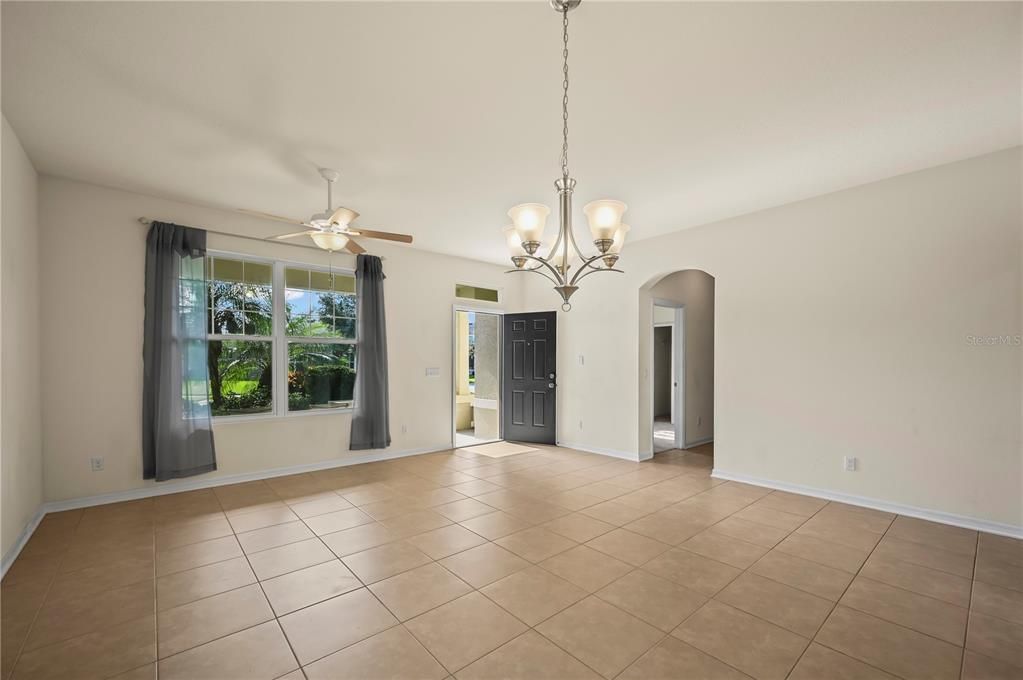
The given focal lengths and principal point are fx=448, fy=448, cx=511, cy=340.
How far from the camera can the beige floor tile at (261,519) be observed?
3529 mm

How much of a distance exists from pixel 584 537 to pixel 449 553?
1004 millimetres

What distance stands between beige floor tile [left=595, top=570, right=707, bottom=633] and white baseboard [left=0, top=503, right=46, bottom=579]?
365cm

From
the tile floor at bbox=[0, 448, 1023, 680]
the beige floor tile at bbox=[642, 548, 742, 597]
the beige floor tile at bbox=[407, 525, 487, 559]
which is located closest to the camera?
the tile floor at bbox=[0, 448, 1023, 680]

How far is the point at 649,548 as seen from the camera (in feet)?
10.3

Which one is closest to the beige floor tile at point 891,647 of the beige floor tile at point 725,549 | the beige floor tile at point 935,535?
the beige floor tile at point 725,549

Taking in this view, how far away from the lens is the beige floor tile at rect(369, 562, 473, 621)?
2412 mm

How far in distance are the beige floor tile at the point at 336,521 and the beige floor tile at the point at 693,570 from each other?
2242mm

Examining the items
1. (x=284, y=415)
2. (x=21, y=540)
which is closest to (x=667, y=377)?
(x=284, y=415)

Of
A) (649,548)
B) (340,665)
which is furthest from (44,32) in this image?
(649,548)

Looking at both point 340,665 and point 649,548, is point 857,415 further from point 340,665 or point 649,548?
point 340,665

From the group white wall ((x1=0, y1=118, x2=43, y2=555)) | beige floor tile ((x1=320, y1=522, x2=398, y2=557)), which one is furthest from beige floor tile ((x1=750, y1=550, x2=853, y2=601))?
white wall ((x1=0, y1=118, x2=43, y2=555))

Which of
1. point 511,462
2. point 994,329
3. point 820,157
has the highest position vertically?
point 820,157

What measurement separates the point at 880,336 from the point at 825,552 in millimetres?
1990

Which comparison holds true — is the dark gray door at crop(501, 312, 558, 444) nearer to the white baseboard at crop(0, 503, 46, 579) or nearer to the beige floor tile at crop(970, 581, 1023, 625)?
the beige floor tile at crop(970, 581, 1023, 625)
